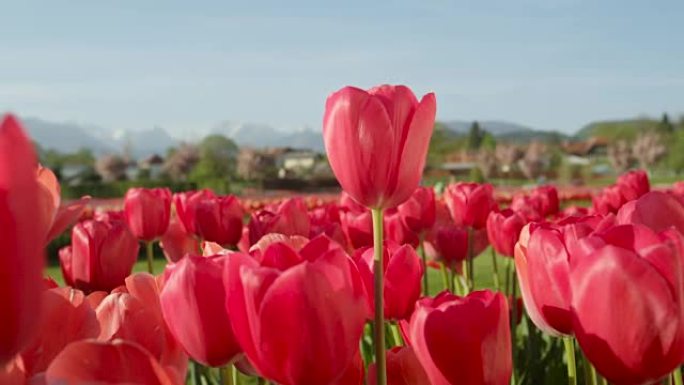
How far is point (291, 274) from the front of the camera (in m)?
0.79

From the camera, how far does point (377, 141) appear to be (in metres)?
1.11

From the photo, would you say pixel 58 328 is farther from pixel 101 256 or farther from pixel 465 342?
pixel 101 256

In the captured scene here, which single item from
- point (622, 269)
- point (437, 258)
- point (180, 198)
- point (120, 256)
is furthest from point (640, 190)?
point (622, 269)

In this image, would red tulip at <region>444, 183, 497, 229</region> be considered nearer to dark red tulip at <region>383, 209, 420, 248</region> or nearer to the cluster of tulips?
dark red tulip at <region>383, 209, 420, 248</region>

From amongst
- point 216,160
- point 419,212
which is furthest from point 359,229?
point 216,160

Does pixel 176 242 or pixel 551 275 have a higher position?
pixel 551 275

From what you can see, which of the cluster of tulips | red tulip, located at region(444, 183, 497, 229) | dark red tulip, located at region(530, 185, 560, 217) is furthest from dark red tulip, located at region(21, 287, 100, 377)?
dark red tulip, located at region(530, 185, 560, 217)

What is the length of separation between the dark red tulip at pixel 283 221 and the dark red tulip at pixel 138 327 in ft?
3.44

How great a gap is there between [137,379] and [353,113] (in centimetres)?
56

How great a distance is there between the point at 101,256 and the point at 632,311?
172cm

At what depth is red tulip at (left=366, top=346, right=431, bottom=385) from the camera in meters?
1.02

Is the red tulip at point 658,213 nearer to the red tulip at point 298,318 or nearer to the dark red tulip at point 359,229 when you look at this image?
the red tulip at point 298,318

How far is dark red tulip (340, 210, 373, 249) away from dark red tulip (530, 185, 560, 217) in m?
1.47

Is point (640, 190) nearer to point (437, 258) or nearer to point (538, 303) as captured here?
point (437, 258)
